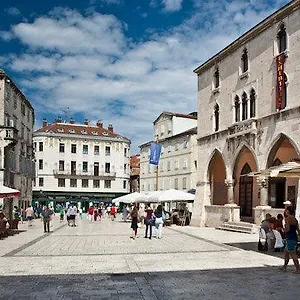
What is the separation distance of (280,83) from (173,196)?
12.3 m

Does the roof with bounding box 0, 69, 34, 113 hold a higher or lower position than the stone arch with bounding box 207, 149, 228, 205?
higher

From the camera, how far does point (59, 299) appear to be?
28.9ft

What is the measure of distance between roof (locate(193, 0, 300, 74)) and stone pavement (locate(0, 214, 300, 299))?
12.7 m

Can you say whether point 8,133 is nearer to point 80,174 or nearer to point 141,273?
point 141,273

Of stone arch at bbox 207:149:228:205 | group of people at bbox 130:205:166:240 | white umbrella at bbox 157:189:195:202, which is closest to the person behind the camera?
group of people at bbox 130:205:166:240

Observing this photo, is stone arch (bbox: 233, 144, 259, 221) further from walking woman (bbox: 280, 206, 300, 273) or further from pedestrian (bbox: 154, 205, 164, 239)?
walking woman (bbox: 280, 206, 300, 273)

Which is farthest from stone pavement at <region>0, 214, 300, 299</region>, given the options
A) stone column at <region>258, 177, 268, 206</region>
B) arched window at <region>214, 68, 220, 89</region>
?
arched window at <region>214, 68, 220, 89</region>

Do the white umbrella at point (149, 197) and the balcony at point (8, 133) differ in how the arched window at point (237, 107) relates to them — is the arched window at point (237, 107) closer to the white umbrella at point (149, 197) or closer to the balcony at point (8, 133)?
the white umbrella at point (149, 197)

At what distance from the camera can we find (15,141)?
40.4 m

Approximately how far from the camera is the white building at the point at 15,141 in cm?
4025

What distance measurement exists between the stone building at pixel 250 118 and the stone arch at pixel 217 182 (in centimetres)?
6

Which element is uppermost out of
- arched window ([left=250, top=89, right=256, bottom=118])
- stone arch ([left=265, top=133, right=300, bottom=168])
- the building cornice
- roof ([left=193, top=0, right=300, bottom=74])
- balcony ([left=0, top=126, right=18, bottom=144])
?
roof ([left=193, top=0, right=300, bottom=74])

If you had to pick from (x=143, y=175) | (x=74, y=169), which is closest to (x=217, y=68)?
(x=143, y=175)

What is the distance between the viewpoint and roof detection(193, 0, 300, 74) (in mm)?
23531
